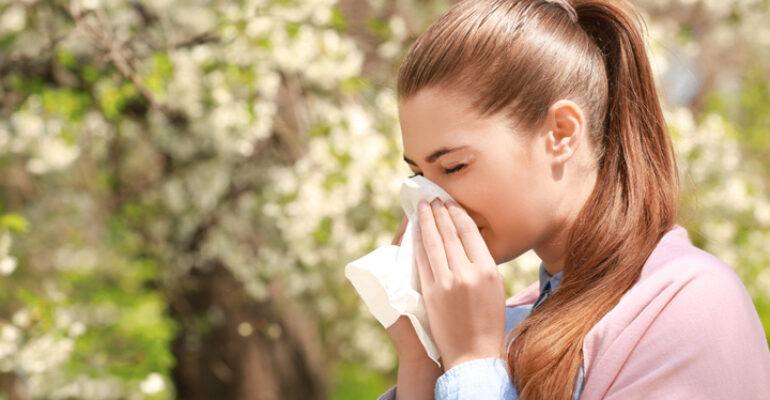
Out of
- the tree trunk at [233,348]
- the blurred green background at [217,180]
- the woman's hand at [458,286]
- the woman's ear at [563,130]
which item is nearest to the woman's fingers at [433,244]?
the woman's hand at [458,286]

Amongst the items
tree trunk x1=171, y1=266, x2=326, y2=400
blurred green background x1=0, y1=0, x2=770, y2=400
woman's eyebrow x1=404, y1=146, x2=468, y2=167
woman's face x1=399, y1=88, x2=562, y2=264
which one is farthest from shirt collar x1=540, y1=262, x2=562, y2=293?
tree trunk x1=171, y1=266, x2=326, y2=400

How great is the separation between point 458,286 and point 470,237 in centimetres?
10

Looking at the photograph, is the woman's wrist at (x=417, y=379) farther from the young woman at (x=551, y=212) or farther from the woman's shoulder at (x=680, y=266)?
the woman's shoulder at (x=680, y=266)

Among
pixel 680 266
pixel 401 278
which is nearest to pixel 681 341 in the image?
pixel 680 266

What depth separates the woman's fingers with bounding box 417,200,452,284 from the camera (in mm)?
1296

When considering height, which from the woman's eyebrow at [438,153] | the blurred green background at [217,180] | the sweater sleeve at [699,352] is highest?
the blurred green background at [217,180]

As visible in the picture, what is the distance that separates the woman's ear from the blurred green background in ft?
5.04

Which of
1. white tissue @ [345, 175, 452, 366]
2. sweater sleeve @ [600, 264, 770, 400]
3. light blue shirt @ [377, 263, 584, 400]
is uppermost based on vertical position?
white tissue @ [345, 175, 452, 366]

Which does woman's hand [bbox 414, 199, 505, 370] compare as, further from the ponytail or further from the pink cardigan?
the pink cardigan

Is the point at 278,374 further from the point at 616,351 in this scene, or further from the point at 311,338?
the point at 616,351

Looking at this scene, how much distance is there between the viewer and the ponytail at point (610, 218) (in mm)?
1152

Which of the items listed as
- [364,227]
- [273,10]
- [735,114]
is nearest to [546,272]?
[364,227]

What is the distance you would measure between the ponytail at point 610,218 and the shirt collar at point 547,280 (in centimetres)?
10

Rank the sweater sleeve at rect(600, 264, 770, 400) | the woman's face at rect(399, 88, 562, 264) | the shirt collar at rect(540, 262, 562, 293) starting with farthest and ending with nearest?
1. the shirt collar at rect(540, 262, 562, 293)
2. the woman's face at rect(399, 88, 562, 264)
3. the sweater sleeve at rect(600, 264, 770, 400)
